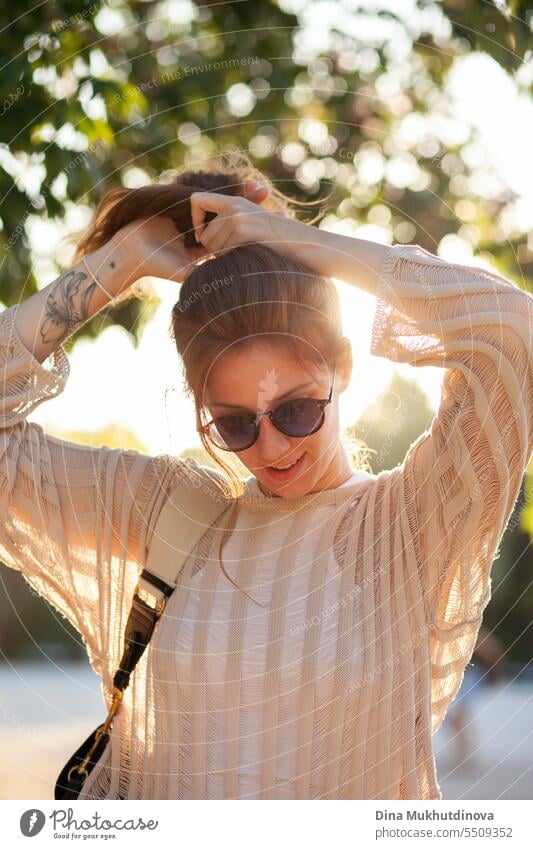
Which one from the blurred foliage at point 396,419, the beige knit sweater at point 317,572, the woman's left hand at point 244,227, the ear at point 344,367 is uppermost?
the woman's left hand at point 244,227

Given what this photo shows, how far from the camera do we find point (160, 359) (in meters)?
2.56

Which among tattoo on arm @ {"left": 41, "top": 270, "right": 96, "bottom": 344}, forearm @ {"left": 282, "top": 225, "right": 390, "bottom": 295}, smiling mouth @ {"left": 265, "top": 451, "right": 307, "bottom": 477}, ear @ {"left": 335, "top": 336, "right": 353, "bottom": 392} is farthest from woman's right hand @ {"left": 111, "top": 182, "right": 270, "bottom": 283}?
smiling mouth @ {"left": 265, "top": 451, "right": 307, "bottom": 477}

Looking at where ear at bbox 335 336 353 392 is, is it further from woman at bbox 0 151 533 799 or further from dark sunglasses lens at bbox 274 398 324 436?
dark sunglasses lens at bbox 274 398 324 436

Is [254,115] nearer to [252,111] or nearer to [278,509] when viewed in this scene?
[252,111]

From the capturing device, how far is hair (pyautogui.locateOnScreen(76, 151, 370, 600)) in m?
2.10

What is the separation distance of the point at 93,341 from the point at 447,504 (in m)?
1.65

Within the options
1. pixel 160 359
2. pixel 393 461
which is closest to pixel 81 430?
pixel 160 359

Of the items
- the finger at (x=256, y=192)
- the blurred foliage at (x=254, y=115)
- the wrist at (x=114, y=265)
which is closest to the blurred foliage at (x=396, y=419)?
the blurred foliage at (x=254, y=115)

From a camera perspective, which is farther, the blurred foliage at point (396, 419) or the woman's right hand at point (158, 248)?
the blurred foliage at point (396, 419)

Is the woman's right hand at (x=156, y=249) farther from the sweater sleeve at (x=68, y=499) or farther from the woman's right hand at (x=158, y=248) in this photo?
the sweater sleeve at (x=68, y=499)

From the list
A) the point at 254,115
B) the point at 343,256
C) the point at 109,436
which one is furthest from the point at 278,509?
the point at 254,115

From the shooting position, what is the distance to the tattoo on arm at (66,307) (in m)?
2.22

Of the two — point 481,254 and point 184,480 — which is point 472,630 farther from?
point 481,254

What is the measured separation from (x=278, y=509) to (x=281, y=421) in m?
0.24
